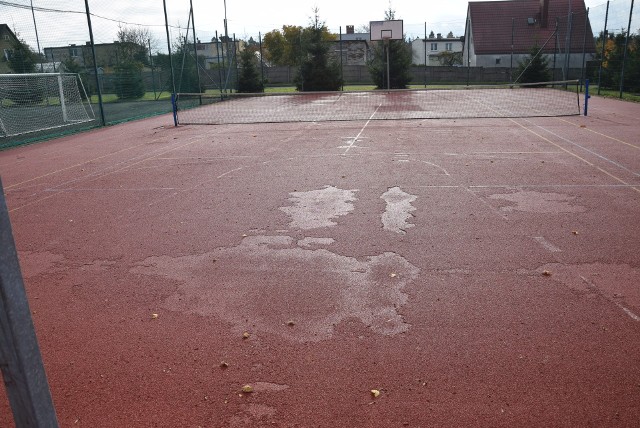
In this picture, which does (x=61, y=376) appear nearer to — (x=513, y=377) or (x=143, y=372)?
(x=143, y=372)

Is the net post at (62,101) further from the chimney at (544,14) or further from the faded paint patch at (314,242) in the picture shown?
the chimney at (544,14)

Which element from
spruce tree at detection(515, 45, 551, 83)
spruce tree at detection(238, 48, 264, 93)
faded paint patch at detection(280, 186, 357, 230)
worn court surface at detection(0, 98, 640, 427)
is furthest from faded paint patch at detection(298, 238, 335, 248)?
spruce tree at detection(515, 45, 551, 83)

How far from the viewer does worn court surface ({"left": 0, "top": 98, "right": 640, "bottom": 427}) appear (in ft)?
11.5

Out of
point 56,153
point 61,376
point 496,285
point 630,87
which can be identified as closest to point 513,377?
point 496,285

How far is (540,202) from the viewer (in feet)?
26.2

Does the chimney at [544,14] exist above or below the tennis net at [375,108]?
above

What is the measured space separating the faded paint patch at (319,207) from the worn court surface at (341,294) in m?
0.05

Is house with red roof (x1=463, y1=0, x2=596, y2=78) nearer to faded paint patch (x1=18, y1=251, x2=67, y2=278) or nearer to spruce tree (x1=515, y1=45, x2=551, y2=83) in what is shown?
spruce tree (x1=515, y1=45, x2=551, y2=83)

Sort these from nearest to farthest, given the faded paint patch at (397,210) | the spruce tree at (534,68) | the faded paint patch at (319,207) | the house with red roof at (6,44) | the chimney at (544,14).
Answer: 1. the faded paint patch at (397,210)
2. the faded paint patch at (319,207)
3. the house with red roof at (6,44)
4. the spruce tree at (534,68)
5. the chimney at (544,14)

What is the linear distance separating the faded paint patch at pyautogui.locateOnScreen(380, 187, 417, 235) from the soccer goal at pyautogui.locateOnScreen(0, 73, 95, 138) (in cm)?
1499

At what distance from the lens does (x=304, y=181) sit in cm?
987

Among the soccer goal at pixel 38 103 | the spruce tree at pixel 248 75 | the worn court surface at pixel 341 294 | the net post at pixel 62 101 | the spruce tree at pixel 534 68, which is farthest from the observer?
the spruce tree at pixel 248 75

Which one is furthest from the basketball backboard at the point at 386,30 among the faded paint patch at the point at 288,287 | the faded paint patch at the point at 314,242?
the faded paint patch at the point at 288,287

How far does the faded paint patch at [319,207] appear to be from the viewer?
7344mm
